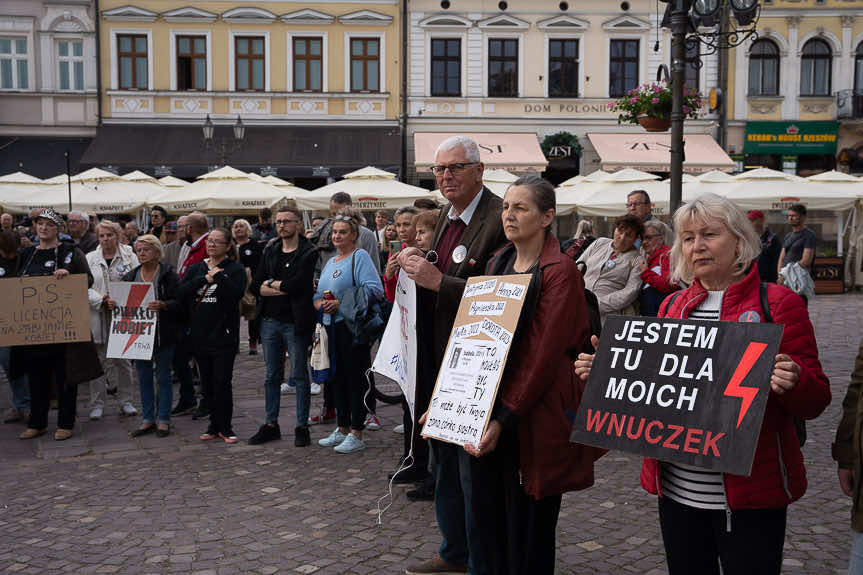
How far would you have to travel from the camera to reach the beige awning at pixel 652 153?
26609 mm

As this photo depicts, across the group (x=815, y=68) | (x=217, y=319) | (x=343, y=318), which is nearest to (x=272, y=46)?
(x=815, y=68)

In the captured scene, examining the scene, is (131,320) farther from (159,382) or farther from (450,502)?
(450,502)

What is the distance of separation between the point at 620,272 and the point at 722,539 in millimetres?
4284

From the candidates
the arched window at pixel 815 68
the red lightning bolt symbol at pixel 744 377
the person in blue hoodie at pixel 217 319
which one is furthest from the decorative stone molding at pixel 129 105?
the red lightning bolt symbol at pixel 744 377

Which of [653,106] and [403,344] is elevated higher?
[653,106]

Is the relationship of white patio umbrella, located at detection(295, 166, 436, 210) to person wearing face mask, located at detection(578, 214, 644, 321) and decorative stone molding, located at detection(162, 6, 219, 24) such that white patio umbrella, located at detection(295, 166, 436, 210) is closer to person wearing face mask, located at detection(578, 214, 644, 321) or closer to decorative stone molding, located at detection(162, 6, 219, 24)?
person wearing face mask, located at detection(578, 214, 644, 321)

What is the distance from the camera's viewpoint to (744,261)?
8.95ft

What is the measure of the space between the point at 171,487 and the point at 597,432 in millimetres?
4157

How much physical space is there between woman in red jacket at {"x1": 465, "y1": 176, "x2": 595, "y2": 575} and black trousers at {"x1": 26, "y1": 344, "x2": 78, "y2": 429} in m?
5.39

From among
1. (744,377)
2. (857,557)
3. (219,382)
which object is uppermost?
(744,377)

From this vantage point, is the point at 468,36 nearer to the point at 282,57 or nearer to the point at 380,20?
the point at 380,20

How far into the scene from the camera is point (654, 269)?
6.64m

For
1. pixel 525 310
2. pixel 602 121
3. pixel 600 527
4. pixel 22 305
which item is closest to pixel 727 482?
pixel 525 310

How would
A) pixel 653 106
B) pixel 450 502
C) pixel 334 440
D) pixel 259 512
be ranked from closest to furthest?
pixel 450 502 < pixel 259 512 < pixel 334 440 < pixel 653 106
